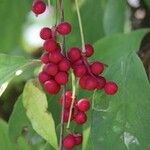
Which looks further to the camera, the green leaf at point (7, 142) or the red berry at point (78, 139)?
the green leaf at point (7, 142)

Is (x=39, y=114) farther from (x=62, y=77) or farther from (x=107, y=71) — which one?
(x=107, y=71)

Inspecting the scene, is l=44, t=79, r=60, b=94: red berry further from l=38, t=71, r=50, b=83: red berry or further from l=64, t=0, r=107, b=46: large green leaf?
l=64, t=0, r=107, b=46: large green leaf

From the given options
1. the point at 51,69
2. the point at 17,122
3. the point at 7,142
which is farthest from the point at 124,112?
the point at 7,142

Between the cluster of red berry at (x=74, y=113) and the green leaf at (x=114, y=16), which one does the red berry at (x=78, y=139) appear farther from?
the green leaf at (x=114, y=16)

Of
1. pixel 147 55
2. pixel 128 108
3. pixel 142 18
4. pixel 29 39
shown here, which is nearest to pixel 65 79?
pixel 128 108

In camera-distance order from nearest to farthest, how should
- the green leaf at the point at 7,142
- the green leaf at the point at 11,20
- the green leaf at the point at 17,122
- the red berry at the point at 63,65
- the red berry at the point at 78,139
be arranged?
the red berry at the point at 63,65 → the red berry at the point at 78,139 → the green leaf at the point at 17,122 → the green leaf at the point at 7,142 → the green leaf at the point at 11,20

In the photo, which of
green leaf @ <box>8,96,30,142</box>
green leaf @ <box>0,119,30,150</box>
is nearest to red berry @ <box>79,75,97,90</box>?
green leaf @ <box>8,96,30,142</box>

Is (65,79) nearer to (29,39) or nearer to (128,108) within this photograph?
(128,108)

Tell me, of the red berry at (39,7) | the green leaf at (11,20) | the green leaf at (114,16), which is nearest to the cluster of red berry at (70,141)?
the red berry at (39,7)
